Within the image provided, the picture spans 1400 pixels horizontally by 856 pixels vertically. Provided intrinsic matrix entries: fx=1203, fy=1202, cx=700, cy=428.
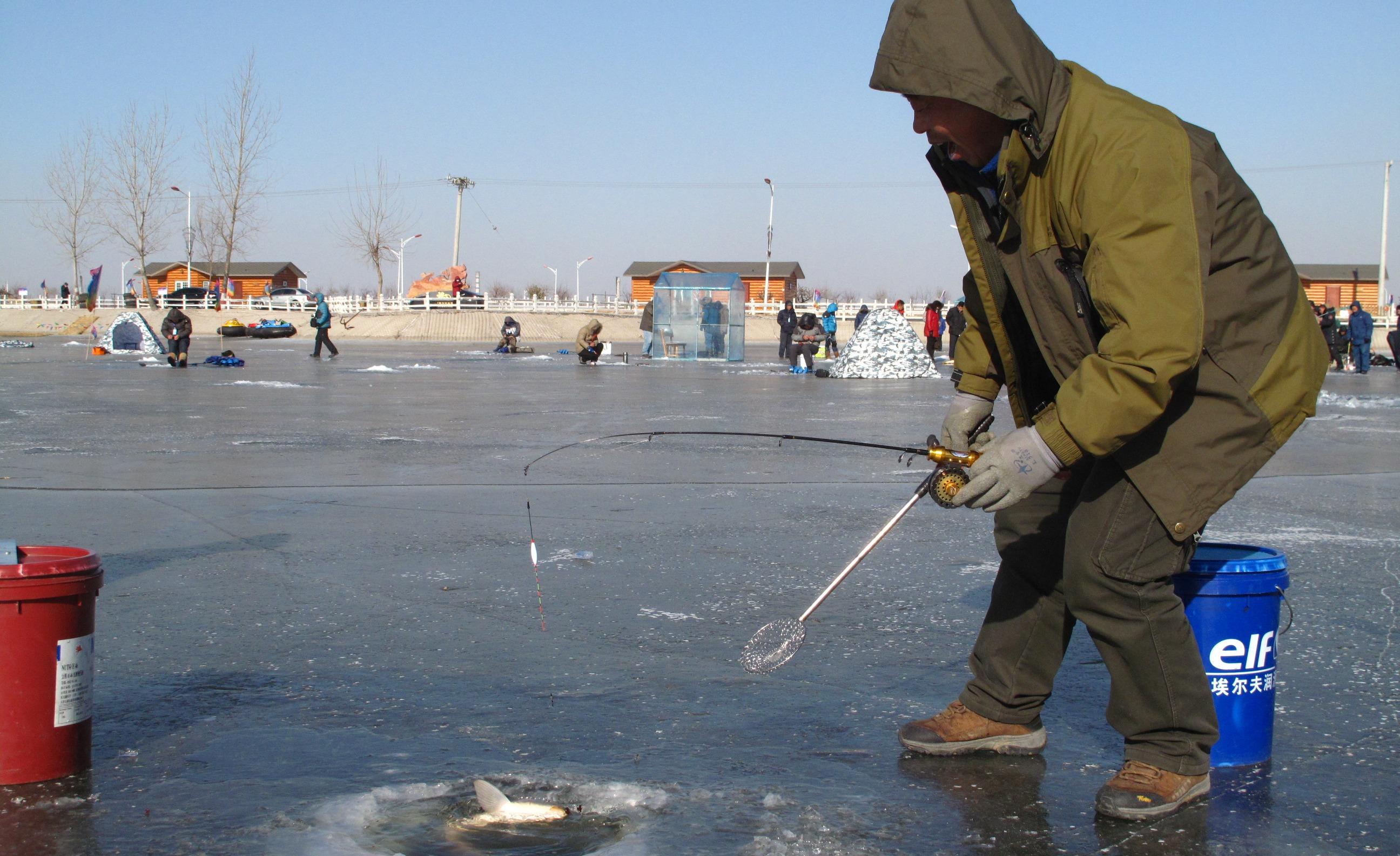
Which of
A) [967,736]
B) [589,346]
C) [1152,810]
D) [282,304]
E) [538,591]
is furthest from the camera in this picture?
[282,304]

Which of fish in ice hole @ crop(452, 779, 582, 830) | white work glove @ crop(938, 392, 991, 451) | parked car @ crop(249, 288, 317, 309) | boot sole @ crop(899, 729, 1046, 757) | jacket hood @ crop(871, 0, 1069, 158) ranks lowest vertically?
fish in ice hole @ crop(452, 779, 582, 830)

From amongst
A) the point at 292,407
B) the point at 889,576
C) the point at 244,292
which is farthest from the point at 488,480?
the point at 244,292

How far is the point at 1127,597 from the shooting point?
258 cm

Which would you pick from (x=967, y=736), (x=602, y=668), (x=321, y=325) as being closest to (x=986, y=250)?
(x=967, y=736)

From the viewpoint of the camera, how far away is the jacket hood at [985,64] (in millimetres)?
2396

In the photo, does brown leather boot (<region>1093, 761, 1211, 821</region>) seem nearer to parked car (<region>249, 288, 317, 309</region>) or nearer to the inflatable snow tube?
the inflatable snow tube

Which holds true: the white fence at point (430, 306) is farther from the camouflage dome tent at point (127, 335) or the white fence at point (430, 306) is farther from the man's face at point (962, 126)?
the man's face at point (962, 126)

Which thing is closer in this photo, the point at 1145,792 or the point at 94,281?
the point at 1145,792

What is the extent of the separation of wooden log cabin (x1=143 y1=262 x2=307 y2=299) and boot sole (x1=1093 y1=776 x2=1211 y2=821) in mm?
99265

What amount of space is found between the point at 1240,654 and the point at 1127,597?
51 cm

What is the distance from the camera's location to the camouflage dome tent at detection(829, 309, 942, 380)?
22.6 m

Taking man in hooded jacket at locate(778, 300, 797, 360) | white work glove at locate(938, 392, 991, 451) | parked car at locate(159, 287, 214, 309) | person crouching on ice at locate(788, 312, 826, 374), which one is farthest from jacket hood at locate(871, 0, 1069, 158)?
parked car at locate(159, 287, 214, 309)

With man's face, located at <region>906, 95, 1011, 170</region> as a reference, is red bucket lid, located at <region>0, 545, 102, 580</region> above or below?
below

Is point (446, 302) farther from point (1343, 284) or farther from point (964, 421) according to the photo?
point (1343, 284)
